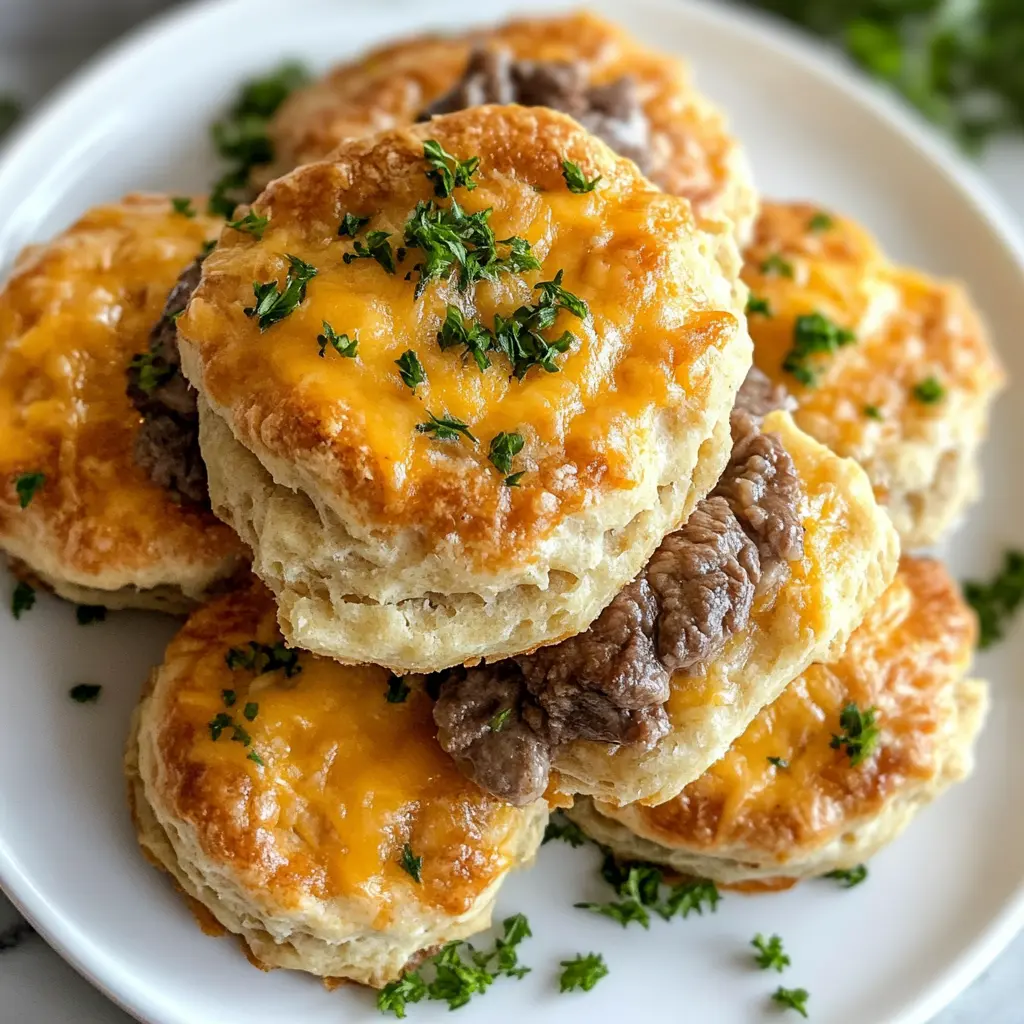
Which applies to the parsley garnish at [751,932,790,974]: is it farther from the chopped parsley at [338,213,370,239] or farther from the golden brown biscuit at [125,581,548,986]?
the chopped parsley at [338,213,370,239]

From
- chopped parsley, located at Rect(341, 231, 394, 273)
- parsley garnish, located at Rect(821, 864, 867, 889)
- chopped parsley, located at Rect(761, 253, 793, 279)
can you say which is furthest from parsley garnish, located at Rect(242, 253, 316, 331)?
parsley garnish, located at Rect(821, 864, 867, 889)

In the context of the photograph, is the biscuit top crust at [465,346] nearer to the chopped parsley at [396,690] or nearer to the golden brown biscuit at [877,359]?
the chopped parsley at [396,690]

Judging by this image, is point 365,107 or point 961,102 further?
point 961,102

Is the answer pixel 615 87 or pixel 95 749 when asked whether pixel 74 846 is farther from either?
pixel 615 87

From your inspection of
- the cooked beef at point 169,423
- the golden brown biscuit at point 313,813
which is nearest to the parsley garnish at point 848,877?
the golden brown biscuit at point 313,813

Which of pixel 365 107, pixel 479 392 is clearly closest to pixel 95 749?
pixel 479 392
